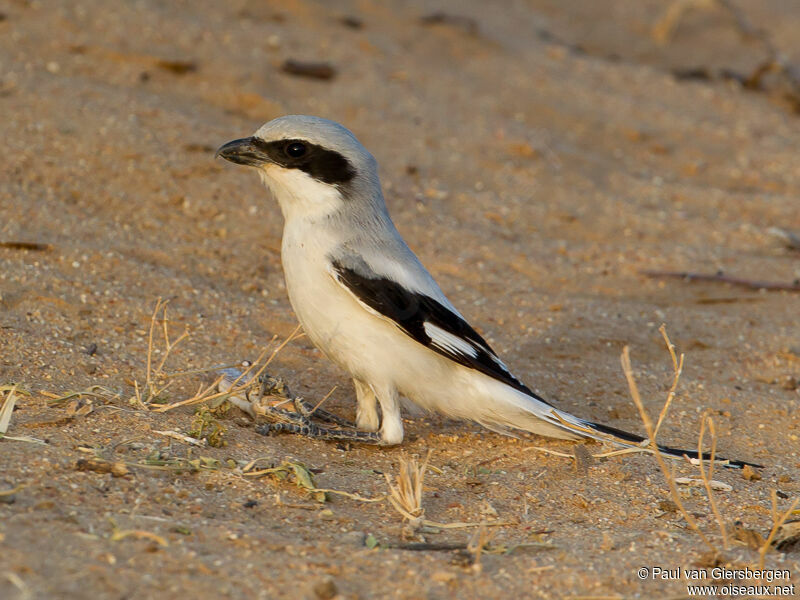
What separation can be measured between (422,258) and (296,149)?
1985 millimetres

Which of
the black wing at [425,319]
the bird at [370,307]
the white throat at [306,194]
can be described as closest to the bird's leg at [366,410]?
the bird at [370,307]

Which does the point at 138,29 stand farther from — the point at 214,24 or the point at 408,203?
the point at 408,203

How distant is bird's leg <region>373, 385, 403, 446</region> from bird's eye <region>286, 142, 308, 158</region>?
3.50 ft

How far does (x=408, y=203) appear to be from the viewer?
266 inches

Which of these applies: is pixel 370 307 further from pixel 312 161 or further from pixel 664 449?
pixel 664 449

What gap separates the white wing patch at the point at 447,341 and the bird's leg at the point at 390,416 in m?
0.28

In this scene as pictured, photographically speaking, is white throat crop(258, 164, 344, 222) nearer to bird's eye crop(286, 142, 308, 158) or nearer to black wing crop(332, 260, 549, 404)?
bird's eye crop(286, 142, 308, 158)

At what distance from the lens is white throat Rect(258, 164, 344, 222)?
4.22 meters

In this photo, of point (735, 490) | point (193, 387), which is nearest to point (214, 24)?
point (193, 387)

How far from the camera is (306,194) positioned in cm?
425

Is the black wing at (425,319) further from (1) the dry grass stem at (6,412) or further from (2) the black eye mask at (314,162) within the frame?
(1) the dry grass stem at (6,412)

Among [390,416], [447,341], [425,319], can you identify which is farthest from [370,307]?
[390,416]

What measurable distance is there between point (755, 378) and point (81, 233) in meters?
3.78

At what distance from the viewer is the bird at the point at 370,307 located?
4.02m
